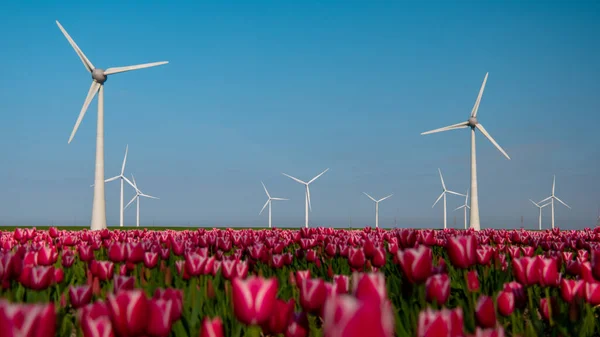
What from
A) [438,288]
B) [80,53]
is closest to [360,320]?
[438,288]

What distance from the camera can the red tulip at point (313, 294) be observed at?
390 cm

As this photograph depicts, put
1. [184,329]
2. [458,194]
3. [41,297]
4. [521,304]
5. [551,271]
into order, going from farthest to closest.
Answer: [458,194] < [41,297] < [551,271] < [521,304] < [184,329]

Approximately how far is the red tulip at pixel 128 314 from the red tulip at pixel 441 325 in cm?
153

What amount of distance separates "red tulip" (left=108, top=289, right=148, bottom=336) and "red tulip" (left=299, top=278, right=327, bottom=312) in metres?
1.26

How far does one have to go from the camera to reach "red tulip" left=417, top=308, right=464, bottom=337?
2.60 meters

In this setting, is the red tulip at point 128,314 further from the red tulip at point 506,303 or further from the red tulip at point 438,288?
the red tulip at point 506,303

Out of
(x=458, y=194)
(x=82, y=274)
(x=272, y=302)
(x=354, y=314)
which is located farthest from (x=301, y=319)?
(x=458, y=194)

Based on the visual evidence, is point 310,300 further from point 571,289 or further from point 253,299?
point 571,289

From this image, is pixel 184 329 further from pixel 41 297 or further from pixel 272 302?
pixel 41 297

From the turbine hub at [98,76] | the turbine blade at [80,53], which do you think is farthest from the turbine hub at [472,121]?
the turbine blade at [80,53]

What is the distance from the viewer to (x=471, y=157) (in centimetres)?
4512

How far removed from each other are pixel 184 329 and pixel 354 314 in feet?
10.4

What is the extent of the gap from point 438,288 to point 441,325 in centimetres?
194

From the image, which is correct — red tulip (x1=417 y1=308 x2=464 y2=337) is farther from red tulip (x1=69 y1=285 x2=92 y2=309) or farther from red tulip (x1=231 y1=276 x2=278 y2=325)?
red tulip (x1=69 y1=285 x2=92 y2=309)
